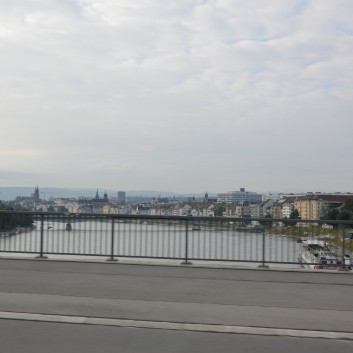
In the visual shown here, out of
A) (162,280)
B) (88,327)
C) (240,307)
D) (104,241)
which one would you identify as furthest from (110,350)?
(104,241)

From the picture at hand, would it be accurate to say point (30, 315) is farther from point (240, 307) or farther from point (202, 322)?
point (240, 307)

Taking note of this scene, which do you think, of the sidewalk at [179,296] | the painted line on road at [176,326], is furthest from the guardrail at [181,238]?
the painted line on road at [176,326]

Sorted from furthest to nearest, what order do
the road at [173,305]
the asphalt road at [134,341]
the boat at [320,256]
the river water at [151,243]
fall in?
the river water at [151,243], the boat at [320,256], the road at [173,305], the asphalt road at [134,341]

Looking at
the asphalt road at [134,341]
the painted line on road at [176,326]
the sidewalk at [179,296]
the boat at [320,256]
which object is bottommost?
the asphalt road at [134,341]

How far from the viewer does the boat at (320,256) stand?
39.5ft

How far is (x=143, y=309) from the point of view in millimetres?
7766

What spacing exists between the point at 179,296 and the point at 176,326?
6.48 feet

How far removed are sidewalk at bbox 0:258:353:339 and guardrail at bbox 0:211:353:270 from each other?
2.41 ft

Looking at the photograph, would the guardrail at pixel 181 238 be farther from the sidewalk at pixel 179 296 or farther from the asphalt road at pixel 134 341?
the asphalt road at pixel 134 341

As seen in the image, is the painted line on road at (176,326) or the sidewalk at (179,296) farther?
→ the sidewalk at (179,296)

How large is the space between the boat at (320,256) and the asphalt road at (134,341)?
577 cm

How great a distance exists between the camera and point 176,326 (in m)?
6.84

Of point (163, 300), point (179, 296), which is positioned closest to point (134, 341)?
point (163, 300)

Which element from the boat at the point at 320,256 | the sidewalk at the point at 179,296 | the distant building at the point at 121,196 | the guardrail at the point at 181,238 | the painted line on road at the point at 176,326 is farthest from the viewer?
the distant building at the point at 121,196
